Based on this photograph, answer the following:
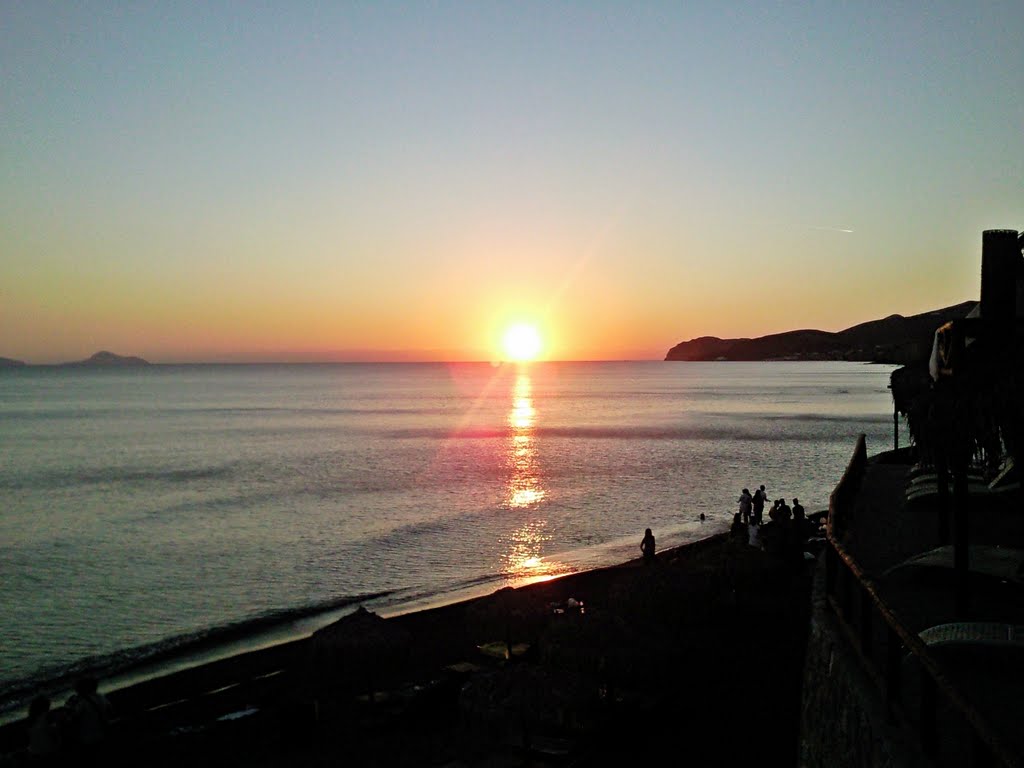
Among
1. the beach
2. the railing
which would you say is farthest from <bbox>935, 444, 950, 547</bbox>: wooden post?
the beach

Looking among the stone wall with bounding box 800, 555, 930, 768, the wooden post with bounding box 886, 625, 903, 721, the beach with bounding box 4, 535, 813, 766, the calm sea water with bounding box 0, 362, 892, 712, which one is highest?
the wooden post with bounding box 886, 625, 903, 721

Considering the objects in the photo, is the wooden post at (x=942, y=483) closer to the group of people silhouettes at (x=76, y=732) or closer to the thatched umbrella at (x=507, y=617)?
the thatched umbrella at (x=507, y=617)

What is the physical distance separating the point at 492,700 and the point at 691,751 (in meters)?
3.19

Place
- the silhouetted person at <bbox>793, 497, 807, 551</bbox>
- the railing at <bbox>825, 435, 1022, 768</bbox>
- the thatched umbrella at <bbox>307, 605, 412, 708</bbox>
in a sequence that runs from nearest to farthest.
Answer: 1. the railing at <bbox>825, 435, 1022, 768</bbox>
2. the thatched umbrella at <bbox>307, 605, 412, 708</bbox>
3. the silhouetted person at <bbox>793, 497, 807, 551</bbox>

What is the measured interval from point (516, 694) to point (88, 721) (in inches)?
223

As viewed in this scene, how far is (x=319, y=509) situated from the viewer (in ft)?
139

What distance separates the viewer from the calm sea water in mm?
25000

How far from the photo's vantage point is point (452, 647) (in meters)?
18.5

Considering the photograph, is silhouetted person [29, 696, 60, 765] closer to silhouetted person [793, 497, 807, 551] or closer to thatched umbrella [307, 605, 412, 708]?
thatched umbrella [307, 605, 412, 708]

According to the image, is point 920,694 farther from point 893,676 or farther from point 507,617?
point 507,617

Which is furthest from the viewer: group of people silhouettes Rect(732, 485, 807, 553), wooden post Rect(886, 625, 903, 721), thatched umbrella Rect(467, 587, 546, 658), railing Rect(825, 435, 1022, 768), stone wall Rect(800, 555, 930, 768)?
group of people silhouettes Rect(732, 485, 807, 553)

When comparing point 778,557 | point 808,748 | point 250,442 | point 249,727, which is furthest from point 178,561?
point 250,442

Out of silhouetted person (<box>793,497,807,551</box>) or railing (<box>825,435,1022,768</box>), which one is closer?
railing (<box>825,435,1022,768</box>)

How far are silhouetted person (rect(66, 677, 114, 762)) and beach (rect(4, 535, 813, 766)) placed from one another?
208 centimetres
